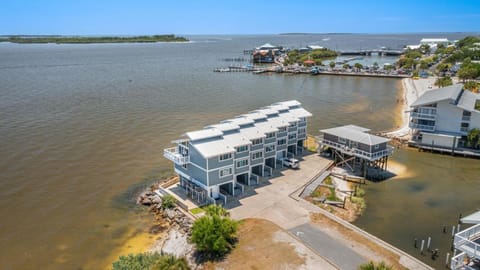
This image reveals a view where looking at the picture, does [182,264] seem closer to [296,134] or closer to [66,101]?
[296,134]

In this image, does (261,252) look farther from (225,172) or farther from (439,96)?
(439,96)

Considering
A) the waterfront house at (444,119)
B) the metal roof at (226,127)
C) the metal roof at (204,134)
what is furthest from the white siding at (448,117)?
the metal roof at (204,134)

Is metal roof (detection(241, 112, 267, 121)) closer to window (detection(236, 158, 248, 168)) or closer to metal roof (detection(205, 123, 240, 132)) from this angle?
metal roof (detection(205, 123, 240, 132))

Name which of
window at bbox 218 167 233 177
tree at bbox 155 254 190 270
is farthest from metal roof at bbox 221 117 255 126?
tree at bbox 155 254 190 270

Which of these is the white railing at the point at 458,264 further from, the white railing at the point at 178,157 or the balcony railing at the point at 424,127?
the balcony railing at the point at 424,127

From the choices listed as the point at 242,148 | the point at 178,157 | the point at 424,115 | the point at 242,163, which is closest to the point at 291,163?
the point at 242,163

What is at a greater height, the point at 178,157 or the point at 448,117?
the point at 448,117
